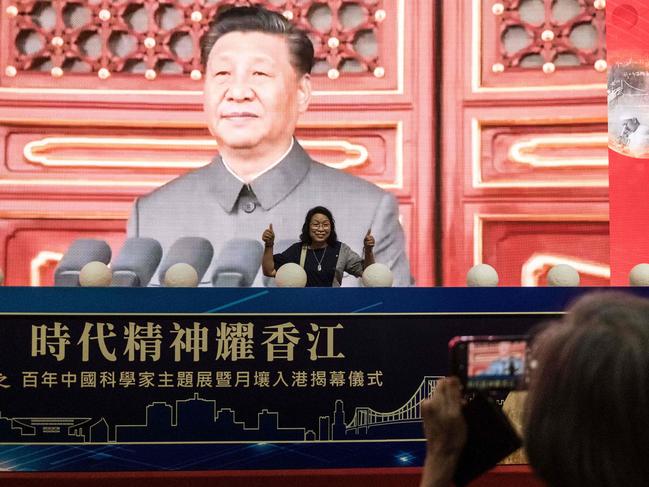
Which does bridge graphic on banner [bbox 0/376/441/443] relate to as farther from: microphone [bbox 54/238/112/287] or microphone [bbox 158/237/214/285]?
microphone [bbox 158/237/214/285]

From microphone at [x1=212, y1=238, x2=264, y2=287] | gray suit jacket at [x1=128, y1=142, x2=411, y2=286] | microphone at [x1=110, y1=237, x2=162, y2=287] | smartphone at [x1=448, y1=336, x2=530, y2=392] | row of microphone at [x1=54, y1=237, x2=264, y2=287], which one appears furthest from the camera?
gray suit jacket at [x1=128, y1=142, x2=411, y2=286]

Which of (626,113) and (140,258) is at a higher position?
(626,113)

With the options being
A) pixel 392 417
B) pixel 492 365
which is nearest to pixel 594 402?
pixel 492 365

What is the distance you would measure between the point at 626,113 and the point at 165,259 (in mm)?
1840

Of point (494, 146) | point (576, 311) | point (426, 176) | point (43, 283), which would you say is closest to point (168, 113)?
point (43, 283)

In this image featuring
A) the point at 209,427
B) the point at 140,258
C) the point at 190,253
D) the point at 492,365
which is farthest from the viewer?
the point at 190,253

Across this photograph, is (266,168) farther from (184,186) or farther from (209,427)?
(209,427)

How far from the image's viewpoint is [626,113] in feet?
10.6

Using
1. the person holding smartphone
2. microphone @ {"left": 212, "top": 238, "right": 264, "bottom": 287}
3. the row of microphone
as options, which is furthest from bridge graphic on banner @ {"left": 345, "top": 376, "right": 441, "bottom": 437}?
the person holding smartphone

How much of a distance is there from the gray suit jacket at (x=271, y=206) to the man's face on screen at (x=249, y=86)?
0.43ft

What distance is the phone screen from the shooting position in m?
0.78

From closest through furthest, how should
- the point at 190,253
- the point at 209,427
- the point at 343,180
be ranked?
the point at 209,427
the point at 190,253
the point at 343,180

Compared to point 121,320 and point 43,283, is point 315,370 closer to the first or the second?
point 121,320

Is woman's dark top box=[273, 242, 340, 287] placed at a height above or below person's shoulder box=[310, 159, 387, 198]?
below
